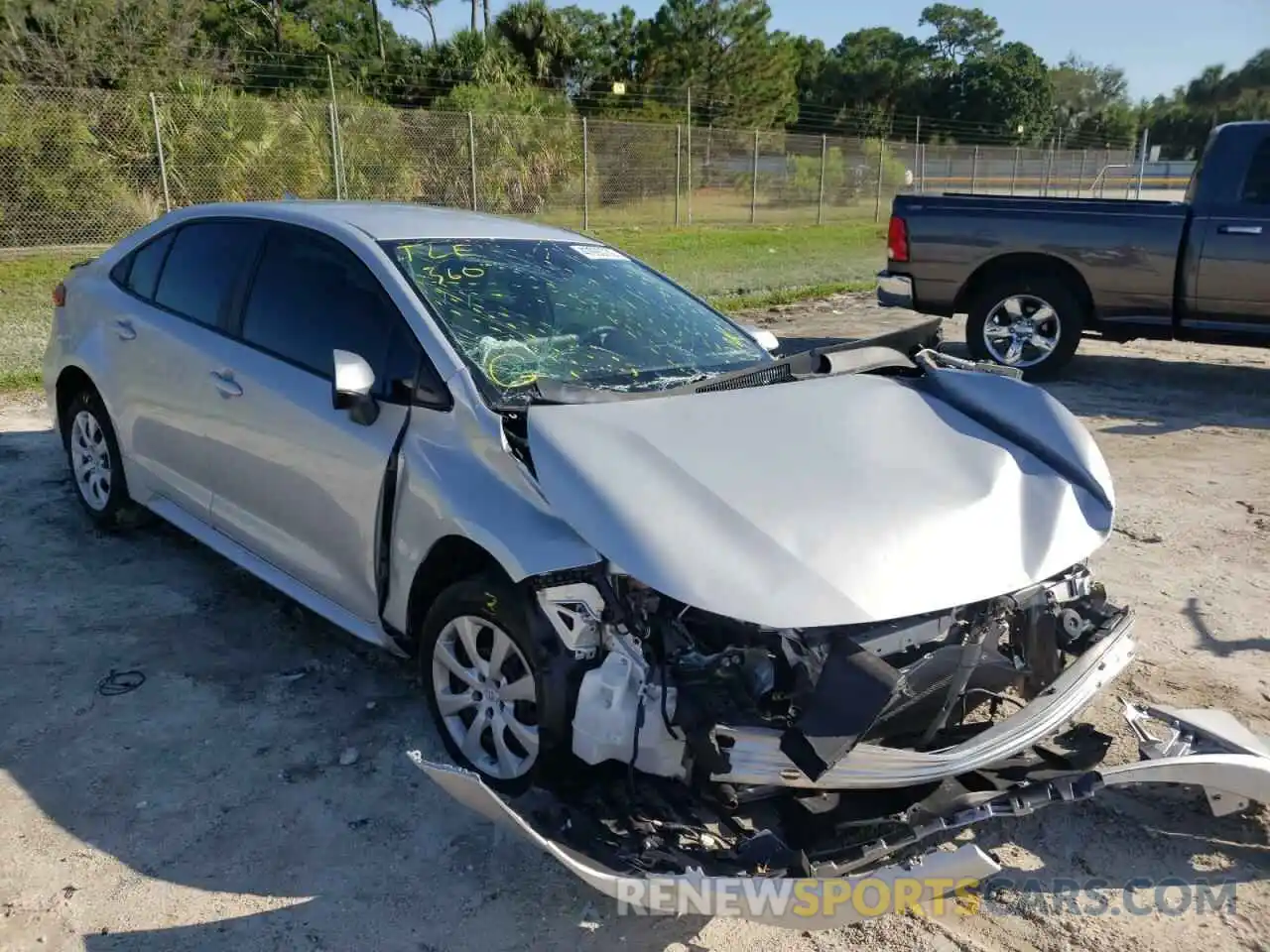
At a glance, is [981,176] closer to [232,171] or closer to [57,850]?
[232,171]

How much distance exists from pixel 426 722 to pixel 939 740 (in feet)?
5.77

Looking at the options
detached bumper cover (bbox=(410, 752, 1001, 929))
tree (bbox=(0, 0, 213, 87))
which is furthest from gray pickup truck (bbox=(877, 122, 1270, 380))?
tree (bbox=(0, 0, 213, 87))

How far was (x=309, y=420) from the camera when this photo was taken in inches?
143

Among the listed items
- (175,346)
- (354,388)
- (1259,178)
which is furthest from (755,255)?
(354,388)

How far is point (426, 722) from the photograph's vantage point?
3.62 meters

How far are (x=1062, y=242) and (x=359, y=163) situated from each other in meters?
12.5

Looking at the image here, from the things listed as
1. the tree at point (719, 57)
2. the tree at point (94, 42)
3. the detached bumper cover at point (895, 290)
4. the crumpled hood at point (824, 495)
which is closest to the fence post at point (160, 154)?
the tree at point (94, 42)

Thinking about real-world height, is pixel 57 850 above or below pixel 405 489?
below

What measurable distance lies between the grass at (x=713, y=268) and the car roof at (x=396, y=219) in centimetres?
434

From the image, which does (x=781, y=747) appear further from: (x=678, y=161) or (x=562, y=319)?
(x=678, y=161)

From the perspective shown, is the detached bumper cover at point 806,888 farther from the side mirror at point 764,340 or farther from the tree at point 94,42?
the tree at point 94,42

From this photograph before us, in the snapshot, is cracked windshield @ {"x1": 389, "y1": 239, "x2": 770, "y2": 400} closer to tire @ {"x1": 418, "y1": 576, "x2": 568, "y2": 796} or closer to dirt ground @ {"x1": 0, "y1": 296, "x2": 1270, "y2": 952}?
tire @ {"x1": 418, "y1": 576, "x2": 568, "y2": 796}

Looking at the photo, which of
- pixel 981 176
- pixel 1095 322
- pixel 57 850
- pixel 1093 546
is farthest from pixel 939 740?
pixel 981 176

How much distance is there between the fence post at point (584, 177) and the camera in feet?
64.7
